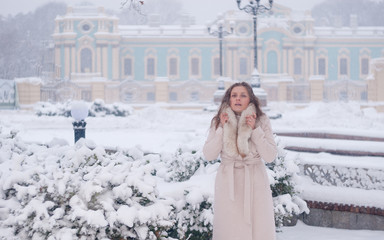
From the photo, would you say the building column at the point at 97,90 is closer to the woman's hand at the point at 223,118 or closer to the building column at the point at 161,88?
the building column at the point at 161,88

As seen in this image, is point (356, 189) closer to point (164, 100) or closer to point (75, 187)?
point (75, 187)

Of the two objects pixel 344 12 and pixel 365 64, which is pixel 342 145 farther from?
pixel 344 12

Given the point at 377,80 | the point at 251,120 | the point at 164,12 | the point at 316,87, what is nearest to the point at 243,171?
the point at 251,120

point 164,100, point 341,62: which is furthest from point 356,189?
point 341,62

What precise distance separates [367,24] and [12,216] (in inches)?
1427

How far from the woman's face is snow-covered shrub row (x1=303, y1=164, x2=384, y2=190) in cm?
214

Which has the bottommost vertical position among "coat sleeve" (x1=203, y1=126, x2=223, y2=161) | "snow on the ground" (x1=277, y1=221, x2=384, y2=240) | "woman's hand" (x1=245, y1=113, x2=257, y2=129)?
"snow on the ground" (x1=277, y1=221, x2=384, y2=240)

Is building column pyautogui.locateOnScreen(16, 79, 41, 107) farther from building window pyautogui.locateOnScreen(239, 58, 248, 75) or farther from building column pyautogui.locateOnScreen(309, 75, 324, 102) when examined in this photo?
building window pyautogui.locateOnScreen(239, 58, 248, 75)

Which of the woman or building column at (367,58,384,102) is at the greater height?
building column at (367,58,384,102)

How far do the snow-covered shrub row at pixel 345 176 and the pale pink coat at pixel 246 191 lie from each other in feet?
6.78

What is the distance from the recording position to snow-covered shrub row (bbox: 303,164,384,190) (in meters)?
4.67

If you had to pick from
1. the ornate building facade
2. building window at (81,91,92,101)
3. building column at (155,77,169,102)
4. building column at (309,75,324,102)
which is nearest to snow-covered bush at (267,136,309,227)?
building column at (155,77,169,102)

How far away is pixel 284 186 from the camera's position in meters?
4.15

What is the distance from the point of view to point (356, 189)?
15.3 feet
